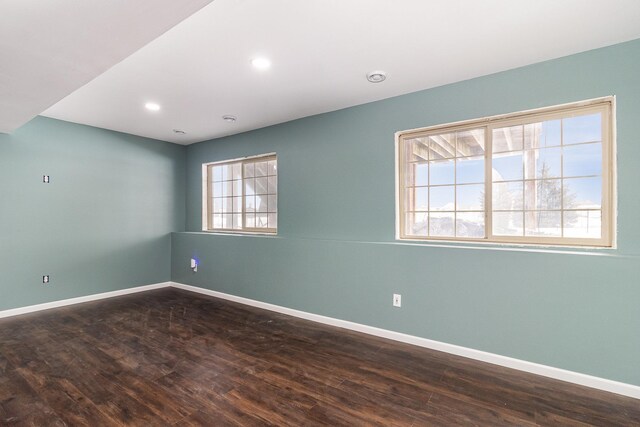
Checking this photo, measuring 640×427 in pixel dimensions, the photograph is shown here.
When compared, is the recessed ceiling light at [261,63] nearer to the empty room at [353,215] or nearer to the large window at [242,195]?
the empty room at [353,215]

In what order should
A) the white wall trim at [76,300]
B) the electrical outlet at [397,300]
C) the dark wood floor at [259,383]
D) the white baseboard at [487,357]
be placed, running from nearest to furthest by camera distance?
1. the dark wood floor at [259,383]
2. the white baseboard at [487,357]
3. the electrical outlet at [397,300]
4. the white wall trim at [76,300]

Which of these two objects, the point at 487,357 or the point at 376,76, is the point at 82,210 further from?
the point at 487,357

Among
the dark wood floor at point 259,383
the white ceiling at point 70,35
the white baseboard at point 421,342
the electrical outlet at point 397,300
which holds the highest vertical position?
the white ceiling at point 70,35

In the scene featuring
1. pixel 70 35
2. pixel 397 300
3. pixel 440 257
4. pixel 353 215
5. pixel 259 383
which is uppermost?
pixel 70 35

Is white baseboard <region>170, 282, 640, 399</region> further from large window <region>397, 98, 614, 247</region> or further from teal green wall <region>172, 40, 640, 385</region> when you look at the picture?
large window <region>397, 98, 614, 247</region>

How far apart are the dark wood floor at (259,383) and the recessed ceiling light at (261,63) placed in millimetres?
2472

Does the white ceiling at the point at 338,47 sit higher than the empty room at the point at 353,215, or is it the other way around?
the white ceiling at the point at 338,47

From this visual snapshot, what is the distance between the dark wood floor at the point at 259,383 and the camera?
192 cm

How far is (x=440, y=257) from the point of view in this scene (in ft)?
9.43

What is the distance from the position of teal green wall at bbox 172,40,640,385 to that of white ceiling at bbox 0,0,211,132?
226cm

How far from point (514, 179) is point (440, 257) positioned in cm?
94

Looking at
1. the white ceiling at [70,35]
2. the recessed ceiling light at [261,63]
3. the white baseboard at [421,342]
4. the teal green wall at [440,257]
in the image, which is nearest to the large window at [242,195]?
the teal green wall at [440,257]

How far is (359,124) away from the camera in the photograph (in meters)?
3.52

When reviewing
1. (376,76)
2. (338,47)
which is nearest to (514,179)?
(376,76)
